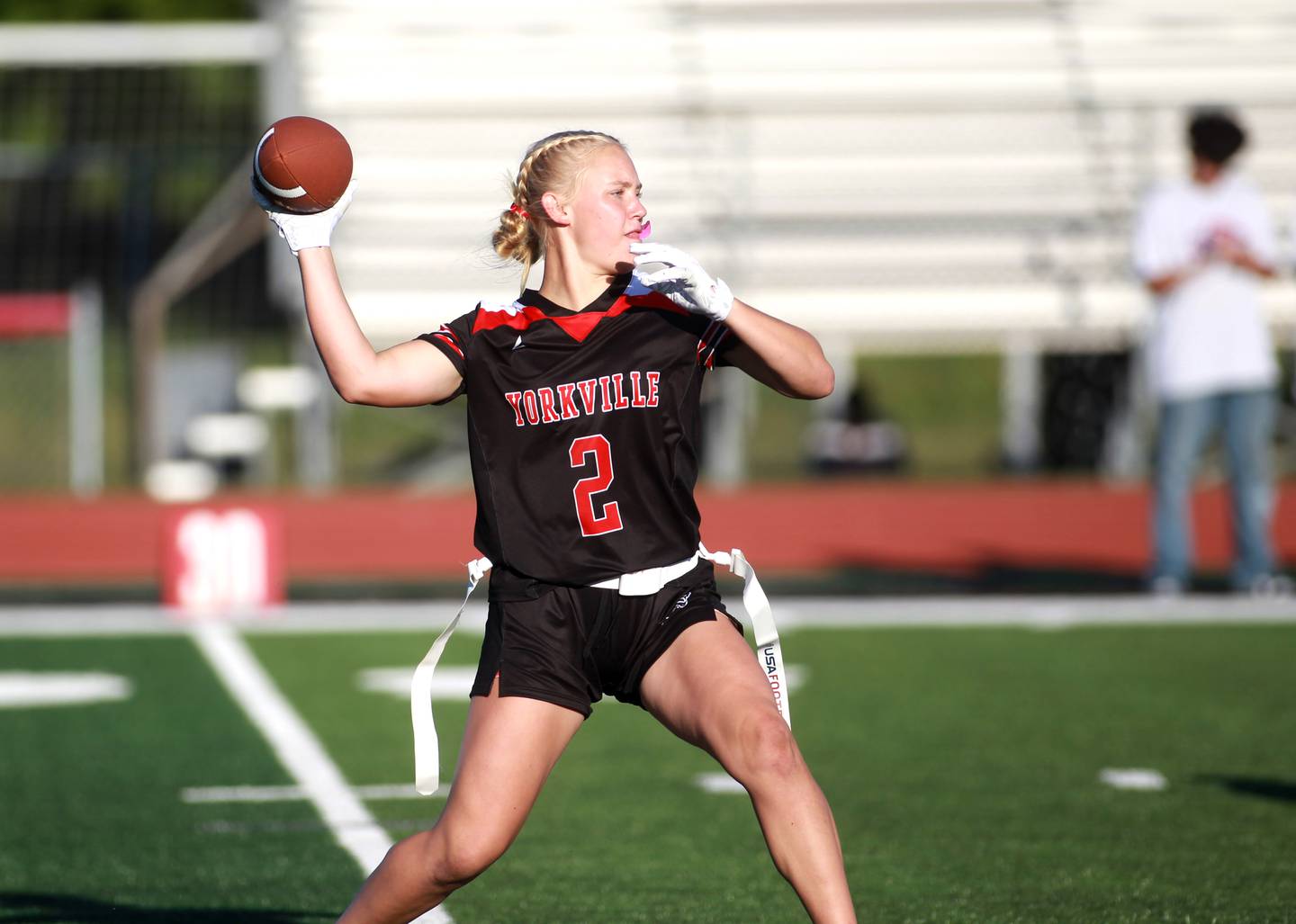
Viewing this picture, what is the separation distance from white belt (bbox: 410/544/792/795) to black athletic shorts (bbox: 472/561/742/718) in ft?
0.07

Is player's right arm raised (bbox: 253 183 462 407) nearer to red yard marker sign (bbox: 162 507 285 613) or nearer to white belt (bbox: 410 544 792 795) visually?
white belt (bbox: 410 544 792 795)

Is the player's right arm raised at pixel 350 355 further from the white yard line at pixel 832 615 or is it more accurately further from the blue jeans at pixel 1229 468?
the blue jeans at pixel 1229 468

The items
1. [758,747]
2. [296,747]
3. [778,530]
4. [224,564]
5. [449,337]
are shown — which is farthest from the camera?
[778,530]

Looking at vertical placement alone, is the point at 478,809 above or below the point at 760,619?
below

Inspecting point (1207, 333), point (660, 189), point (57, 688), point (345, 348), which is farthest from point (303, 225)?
point (660, 189)

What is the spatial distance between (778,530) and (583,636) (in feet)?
30.1

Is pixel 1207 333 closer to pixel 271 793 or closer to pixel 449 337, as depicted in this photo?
pixel 271 793

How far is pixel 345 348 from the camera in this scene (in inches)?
147

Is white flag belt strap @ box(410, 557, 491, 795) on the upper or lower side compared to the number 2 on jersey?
lower

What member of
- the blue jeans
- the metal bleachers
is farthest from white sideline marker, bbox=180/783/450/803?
the metal bleachers

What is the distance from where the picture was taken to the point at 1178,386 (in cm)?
1032

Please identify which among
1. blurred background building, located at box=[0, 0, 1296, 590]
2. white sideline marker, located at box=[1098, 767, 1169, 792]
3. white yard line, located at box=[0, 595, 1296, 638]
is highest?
blurred background building, located at box=[0, 0, 1296, 590]

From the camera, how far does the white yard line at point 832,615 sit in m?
10.2

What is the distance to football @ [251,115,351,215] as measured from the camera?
150 inches
